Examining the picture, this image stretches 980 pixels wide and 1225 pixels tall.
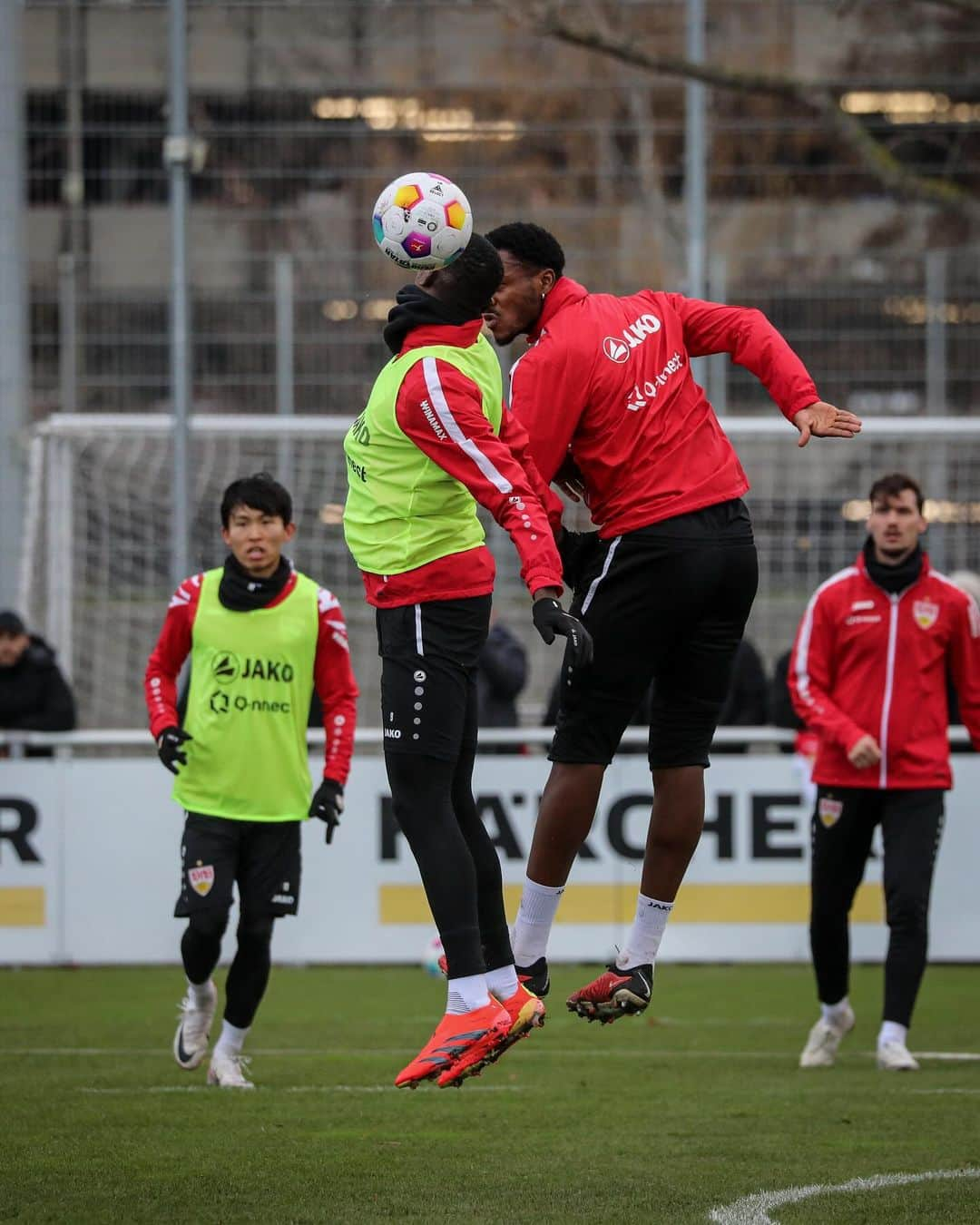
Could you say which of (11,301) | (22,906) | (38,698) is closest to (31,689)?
(38,698)

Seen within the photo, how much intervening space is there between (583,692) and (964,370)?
7.72 m

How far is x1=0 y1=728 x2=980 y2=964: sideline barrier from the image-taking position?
1266cm

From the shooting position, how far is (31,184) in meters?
13.8

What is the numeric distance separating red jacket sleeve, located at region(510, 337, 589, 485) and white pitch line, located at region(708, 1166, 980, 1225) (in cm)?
214

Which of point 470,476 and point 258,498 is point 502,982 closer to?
point 470,476

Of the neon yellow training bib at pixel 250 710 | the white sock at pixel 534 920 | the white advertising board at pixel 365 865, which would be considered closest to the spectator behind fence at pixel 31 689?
the white advertising board at pixel 365 865

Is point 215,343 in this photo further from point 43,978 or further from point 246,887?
point 246,887

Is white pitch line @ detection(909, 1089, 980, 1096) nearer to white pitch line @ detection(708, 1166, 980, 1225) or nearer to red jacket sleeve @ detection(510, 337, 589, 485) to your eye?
white pitch line @ detection(708, 1166, 980, 1225)

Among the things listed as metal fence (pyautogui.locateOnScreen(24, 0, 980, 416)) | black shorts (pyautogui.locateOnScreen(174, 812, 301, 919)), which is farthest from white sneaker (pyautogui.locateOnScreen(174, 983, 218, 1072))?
metal fence (pyautogui.locateOnScreen(24, 0, 980, 416))

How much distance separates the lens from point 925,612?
9531 mm

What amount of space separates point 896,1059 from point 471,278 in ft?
14.5

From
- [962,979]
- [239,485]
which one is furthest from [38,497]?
[962,979]

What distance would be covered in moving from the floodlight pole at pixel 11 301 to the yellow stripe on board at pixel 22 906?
189cm

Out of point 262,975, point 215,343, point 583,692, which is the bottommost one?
point 262,975
